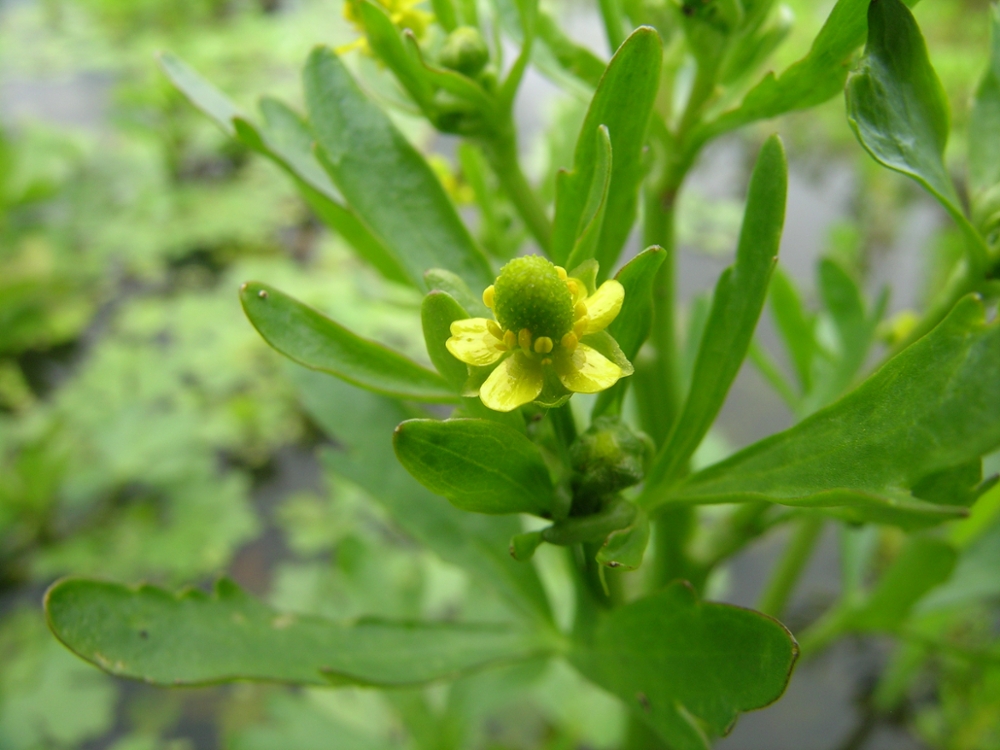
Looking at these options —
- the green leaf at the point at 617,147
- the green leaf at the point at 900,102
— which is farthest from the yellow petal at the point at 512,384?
the green leaf at the point at 900,102

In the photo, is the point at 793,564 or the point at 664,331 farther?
the point at 793,564

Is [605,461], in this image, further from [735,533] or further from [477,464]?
[735,533]

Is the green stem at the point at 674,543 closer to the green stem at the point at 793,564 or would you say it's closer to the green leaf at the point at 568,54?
the green stem at the point at 793,564

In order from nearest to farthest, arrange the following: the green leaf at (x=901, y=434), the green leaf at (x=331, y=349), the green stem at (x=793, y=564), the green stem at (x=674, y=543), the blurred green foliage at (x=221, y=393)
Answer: the green leaf at (x=901, y=434) < the green leaf at (x=331, y=349) < the green stem at (x=674, y=543) < the green stem at (x=793, y=564) < the blurred green foliage at (x=221, y=393)

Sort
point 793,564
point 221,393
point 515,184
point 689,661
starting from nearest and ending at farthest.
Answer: point 689,661 < point 515,184 < point 793,564 < point 221,393

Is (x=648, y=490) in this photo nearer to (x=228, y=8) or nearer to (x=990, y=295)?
(x=990, y=295)

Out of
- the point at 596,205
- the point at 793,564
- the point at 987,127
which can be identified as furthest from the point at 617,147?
the point at 793,564

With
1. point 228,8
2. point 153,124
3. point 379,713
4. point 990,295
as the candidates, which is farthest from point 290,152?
point 228,8
